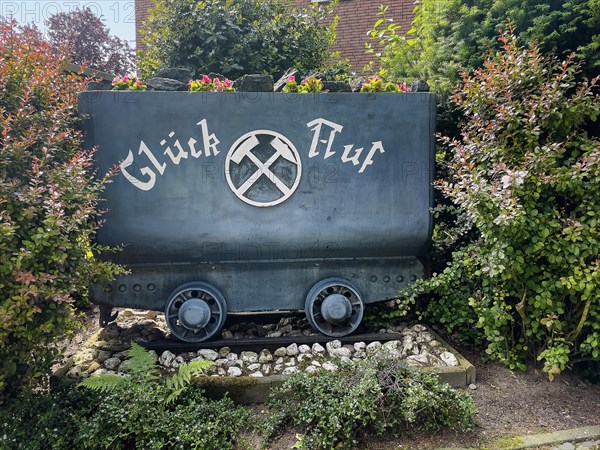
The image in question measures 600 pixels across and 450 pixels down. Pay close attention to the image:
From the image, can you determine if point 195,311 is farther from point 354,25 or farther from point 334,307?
point 354,25

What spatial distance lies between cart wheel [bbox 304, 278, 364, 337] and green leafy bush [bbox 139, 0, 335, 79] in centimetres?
355

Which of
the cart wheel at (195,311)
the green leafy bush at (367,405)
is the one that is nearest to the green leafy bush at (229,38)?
the cart wheel at (195,311)

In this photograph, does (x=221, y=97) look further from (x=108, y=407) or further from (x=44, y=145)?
(x=108, y=407)

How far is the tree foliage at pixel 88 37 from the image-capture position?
442 inches

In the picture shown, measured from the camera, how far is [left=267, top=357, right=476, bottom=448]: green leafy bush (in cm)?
321

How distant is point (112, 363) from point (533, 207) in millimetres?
3622

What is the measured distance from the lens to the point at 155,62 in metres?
7.02

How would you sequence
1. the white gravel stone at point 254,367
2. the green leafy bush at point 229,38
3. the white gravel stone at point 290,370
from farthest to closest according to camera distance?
the green leafy bush at point 229,38 < the white gravel stone at point 254,367 < the white gravel stone at point 290,370

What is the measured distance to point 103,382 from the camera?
340 centimetres

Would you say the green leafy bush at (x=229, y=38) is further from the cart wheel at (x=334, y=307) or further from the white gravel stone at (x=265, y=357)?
the white gravel stone at (x=265, y=357)

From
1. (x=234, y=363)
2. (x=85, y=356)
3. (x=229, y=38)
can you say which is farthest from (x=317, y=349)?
(x=229, y=38)

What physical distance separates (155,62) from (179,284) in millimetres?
4004

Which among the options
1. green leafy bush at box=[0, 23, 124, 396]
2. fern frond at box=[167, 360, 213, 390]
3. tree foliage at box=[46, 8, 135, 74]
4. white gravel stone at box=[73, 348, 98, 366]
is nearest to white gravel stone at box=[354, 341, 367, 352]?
fern frond at box=[167, 360, 213, 390]

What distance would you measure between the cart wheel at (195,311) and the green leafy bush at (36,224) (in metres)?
0.73
